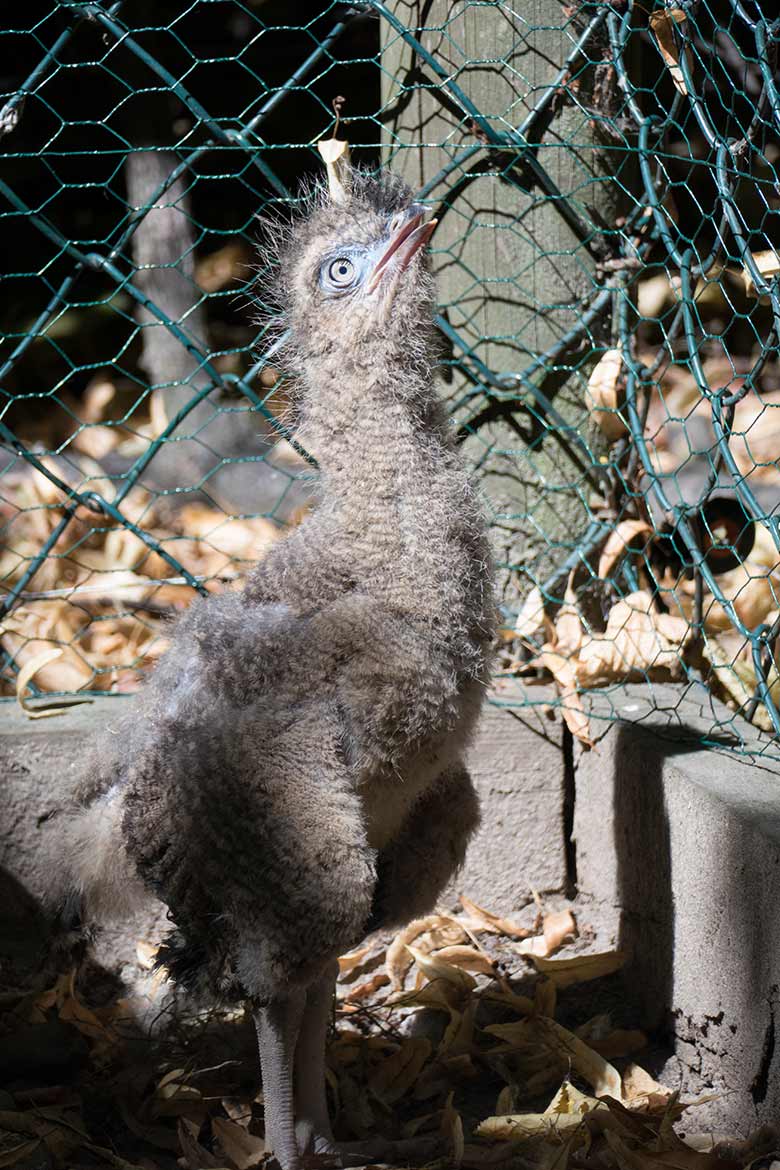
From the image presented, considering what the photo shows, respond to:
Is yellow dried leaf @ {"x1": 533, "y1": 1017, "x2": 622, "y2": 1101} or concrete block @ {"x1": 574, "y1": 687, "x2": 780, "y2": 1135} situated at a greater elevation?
concrete block @ {"x1": 574, "y1": 687, "x2": 780, "y2": 1135}

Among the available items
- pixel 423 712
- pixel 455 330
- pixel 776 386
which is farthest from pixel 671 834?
pixel 776 386

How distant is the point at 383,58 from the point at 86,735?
1.87m

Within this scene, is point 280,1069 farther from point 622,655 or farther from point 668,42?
point 668,42

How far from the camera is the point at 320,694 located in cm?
228

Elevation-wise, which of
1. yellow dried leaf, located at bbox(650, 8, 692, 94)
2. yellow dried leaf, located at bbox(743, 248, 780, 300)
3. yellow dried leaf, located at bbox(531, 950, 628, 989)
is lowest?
yellow dried leaf, located at bbox(531, 950, 628, 989)

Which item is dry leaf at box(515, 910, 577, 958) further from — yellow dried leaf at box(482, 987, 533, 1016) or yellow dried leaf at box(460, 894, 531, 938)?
yellow dried leaf at box(482, 987, 533, 1016)

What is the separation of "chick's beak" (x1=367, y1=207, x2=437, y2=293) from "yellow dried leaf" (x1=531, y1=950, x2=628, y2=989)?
1.67m

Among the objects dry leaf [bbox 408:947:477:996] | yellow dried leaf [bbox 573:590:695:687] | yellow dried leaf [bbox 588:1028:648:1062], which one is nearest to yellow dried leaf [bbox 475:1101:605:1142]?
yellow dried leaf [bbox 588:1028:648:1062]

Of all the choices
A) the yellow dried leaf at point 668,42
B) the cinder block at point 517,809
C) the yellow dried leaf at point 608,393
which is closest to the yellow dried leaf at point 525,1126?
the cinder block at point 517,809

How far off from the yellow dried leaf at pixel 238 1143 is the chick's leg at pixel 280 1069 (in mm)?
67

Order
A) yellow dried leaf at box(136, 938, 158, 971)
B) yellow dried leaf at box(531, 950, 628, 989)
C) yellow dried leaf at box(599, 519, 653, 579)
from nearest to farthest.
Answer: yellow dried leaf at box(531, 950, 628, 989) → yellow dried leaf at box(136, 938, 158, 971) → yellow dried leaf at box(599, 519, 653, 579)

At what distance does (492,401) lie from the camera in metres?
3.32

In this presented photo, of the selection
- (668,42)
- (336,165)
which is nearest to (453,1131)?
(336,165)

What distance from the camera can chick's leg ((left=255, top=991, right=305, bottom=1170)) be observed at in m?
2.39
